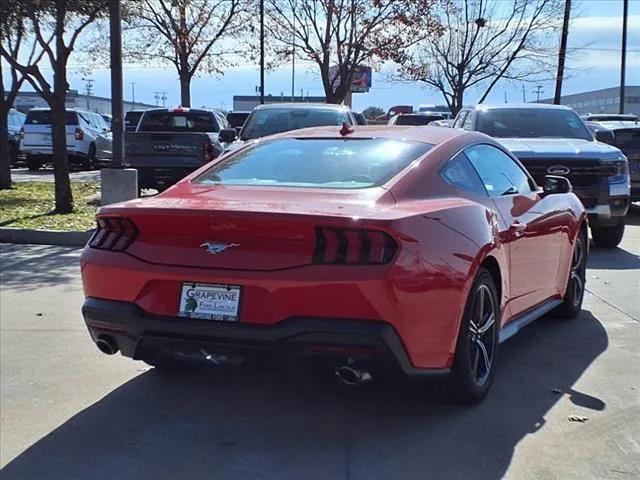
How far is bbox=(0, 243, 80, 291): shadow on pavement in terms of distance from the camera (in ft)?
24.9

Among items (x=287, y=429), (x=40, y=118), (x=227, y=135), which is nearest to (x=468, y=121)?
(x=227, y=135)

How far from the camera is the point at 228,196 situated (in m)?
4.03

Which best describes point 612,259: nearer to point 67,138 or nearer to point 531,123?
point 531,123

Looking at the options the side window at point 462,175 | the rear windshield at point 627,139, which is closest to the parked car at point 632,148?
the rear windshield at point 627,139

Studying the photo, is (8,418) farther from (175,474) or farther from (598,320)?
(598,320)

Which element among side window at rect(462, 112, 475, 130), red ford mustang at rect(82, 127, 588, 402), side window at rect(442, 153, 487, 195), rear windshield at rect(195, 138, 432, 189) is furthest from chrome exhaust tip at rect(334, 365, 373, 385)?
side window at rect(462, 112, 475, 130)

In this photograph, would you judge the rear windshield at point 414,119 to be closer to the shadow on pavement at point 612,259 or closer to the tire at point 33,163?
the tire at point 33,163

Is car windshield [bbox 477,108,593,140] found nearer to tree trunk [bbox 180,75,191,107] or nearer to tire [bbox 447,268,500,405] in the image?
tire [bbox 447,268,500,405]

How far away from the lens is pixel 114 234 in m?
4.00

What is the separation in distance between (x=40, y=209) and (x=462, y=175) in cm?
938

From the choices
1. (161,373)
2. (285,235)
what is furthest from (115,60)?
(285,235)

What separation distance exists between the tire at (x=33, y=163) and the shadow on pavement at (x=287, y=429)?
19267 millimetres

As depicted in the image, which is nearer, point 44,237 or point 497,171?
point 497,171

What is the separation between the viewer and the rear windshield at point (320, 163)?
4.29 m
